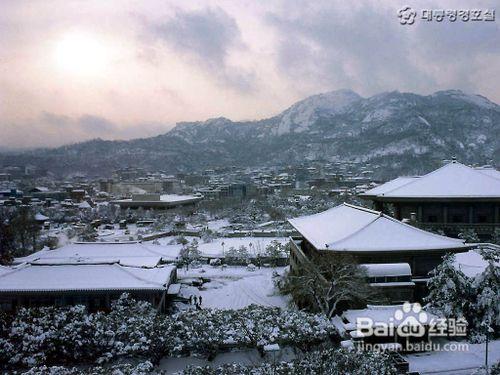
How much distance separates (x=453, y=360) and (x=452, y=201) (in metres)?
20.1

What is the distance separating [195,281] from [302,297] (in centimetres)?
1241

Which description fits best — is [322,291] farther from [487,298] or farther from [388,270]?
[487,298]

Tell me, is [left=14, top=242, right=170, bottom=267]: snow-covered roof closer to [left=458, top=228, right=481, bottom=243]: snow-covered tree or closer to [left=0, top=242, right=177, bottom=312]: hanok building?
[left=0, top=242, right=177, bottom=312]: hanok building

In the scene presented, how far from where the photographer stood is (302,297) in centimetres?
2277

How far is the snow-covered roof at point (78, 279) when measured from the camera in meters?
21.4

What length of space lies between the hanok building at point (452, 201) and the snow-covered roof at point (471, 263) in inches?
324

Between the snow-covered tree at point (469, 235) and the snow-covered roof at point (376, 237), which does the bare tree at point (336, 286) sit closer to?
the snow-covered roof at point (376, 237)

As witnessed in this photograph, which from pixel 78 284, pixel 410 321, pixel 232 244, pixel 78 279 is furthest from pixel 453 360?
pixel 232 244

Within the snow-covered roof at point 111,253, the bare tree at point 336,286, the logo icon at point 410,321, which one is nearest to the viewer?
the logo icon at point 410,321

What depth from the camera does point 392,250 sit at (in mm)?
20328

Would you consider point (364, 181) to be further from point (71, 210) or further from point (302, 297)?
point (302, 297)

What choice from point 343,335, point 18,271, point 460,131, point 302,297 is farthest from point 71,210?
point 460,131

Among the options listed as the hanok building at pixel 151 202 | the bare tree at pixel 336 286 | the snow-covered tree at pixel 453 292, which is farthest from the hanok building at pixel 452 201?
the hanok building at pixel 151 202

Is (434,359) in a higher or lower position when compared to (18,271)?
lower
